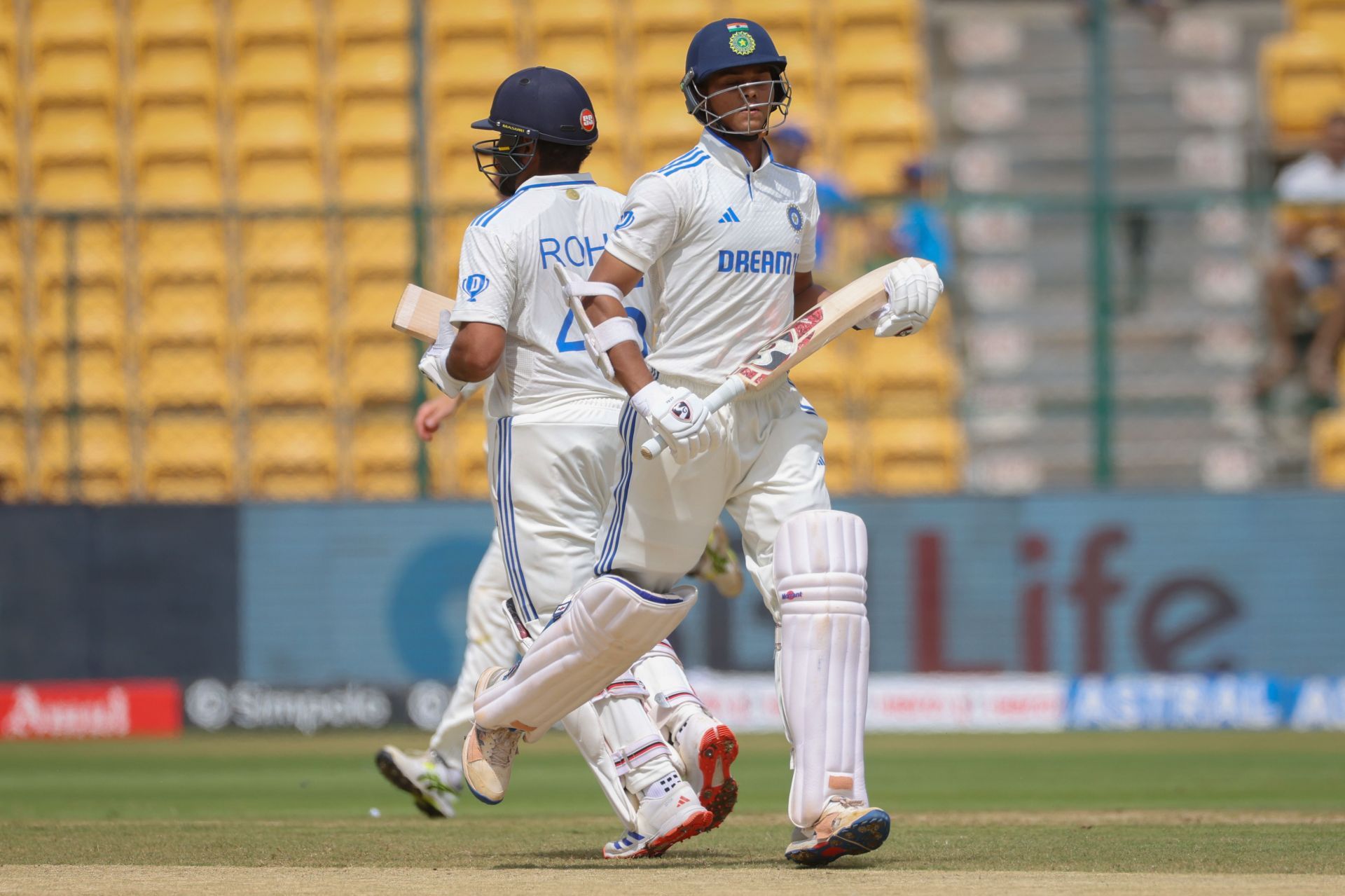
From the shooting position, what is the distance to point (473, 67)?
12.2m

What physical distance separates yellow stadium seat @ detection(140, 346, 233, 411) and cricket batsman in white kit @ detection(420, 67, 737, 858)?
5910 mm

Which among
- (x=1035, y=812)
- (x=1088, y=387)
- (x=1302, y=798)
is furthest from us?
(x=1088, y=387)

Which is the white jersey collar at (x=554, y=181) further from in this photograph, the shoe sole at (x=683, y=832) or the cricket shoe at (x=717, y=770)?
the shoe sole at (x=683, y=832)

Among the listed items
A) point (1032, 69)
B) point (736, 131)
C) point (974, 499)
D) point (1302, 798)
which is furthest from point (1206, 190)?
point (736, 131)

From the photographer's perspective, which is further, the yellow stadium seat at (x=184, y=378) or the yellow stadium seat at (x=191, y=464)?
the yellow stadium seat at (x=184, y=378)

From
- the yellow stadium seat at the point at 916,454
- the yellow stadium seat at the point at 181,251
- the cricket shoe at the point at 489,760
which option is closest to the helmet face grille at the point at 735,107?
the cricket shoe at the point at 489,760

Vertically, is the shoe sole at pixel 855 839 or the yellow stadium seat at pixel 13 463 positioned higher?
the yellow stadium seat at pixel 13 463

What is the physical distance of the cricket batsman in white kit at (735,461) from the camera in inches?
166

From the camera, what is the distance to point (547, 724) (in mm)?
4551

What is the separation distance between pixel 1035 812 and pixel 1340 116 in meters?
6.17

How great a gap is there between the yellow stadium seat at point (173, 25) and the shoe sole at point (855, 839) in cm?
946

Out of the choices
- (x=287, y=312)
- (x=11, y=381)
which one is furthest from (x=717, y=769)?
(x=11, y=381)

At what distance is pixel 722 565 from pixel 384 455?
17.4ft

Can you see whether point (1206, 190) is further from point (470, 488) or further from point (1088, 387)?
point (470, 488)
